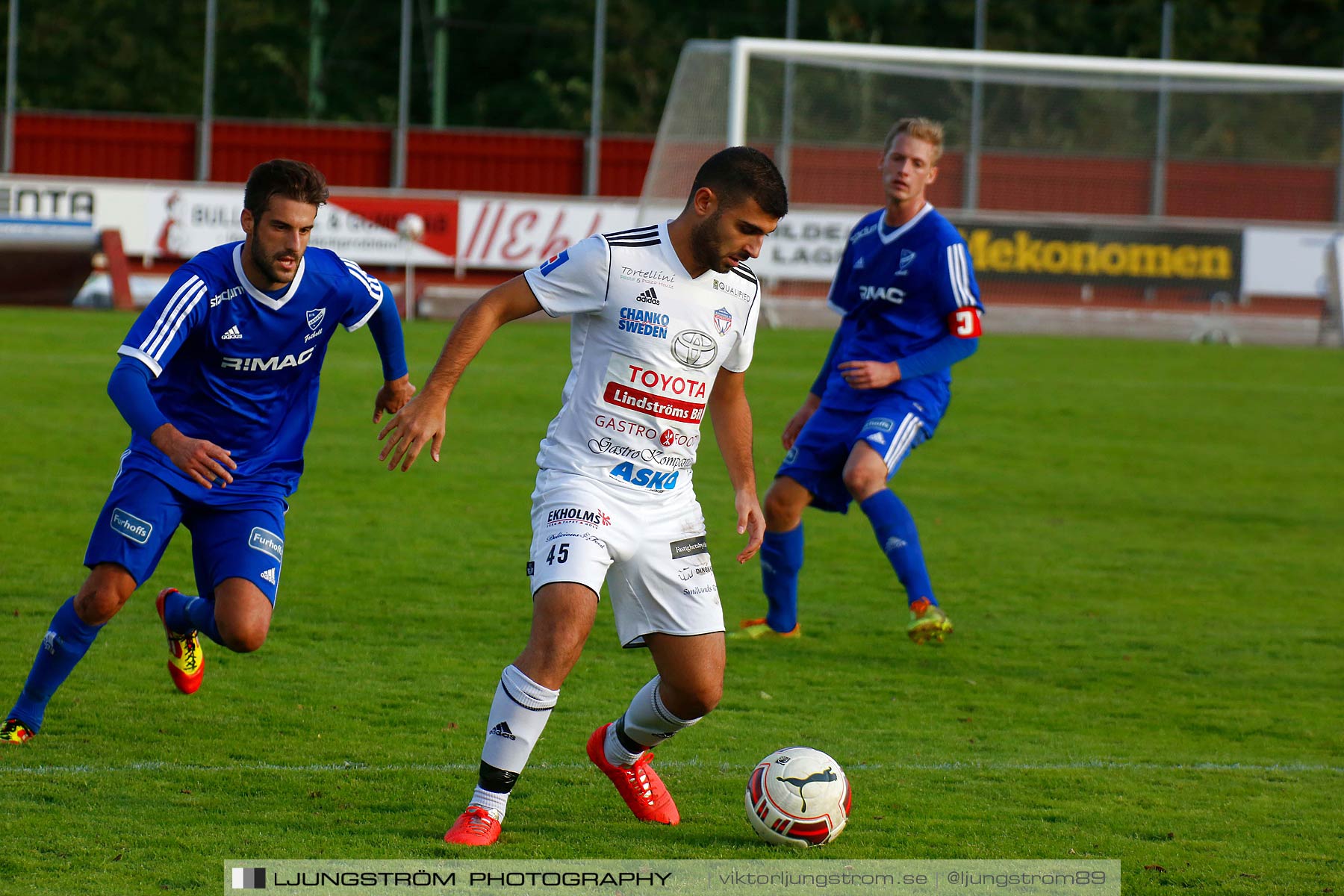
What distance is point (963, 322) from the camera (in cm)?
710

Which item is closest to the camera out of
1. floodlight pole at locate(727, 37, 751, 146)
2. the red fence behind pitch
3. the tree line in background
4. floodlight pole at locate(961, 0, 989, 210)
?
floodlight pole at locate(727, 37, 751, 146)

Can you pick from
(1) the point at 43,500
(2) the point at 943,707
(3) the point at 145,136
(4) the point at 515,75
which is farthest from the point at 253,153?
(2) the point at 943,707

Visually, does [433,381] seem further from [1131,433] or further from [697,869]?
[1131,433]

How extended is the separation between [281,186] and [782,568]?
3061 millimetres

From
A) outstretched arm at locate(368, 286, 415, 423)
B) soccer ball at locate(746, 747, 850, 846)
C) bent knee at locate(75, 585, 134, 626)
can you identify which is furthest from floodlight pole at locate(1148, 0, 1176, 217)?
bent knee at locate(75, 585, 134, 626)

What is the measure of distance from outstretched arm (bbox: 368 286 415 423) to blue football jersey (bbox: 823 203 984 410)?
2331mm

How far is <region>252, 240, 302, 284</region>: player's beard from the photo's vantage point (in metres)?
5.08

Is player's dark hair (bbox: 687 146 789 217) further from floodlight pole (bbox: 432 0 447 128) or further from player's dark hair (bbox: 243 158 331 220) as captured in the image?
floodlight pole (bbox: 432 0 447 128)

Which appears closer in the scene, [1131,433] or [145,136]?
[1131,433]

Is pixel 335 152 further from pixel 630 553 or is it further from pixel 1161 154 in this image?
pixel 630 553

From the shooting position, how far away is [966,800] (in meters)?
5.00

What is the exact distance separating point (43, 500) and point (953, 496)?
612cm

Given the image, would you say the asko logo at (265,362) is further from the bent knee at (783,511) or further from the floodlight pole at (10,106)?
→ the floodlight pole at (10,106)

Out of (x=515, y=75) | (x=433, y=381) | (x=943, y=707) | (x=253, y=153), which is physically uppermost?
(x=515, y=75)
